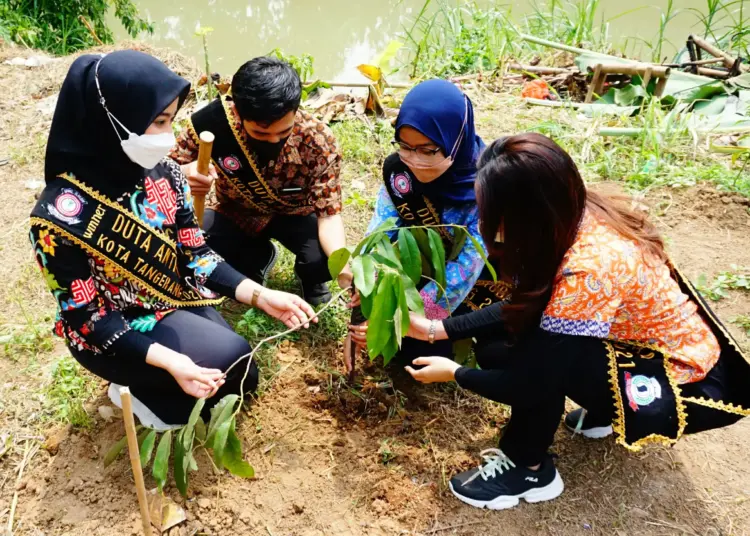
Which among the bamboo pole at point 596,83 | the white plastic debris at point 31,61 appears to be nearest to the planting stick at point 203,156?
the bamboo pole at point 596,83

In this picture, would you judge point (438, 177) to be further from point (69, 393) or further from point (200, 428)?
point (69, 393)

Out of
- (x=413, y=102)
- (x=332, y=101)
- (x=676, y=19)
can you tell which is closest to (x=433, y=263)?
(x=413, y=102)

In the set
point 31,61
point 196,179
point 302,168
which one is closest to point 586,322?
point 302,168

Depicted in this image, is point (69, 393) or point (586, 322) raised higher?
point (586, 322)

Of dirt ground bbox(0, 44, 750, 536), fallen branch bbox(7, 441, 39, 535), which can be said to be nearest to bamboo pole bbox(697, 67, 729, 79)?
dirt ground bbox(0, 44, 750, 536)

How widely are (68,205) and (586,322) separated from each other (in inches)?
53.0

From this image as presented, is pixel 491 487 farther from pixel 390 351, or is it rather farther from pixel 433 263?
pixel 433 263

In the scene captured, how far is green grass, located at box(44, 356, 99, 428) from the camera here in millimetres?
2031

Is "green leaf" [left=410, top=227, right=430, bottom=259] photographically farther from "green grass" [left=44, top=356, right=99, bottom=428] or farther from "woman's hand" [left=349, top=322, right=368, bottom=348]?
"green grass" [left=44, top=356, right=99, bottom=428]

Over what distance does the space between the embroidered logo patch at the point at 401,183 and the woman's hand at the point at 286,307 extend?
0.53 m

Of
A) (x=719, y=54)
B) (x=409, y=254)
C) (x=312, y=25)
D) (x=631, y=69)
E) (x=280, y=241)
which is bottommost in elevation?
(x=280, y=241)

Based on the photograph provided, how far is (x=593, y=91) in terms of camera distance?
13.4ft

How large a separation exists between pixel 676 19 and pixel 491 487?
649cm

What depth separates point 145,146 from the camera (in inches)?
63.7
